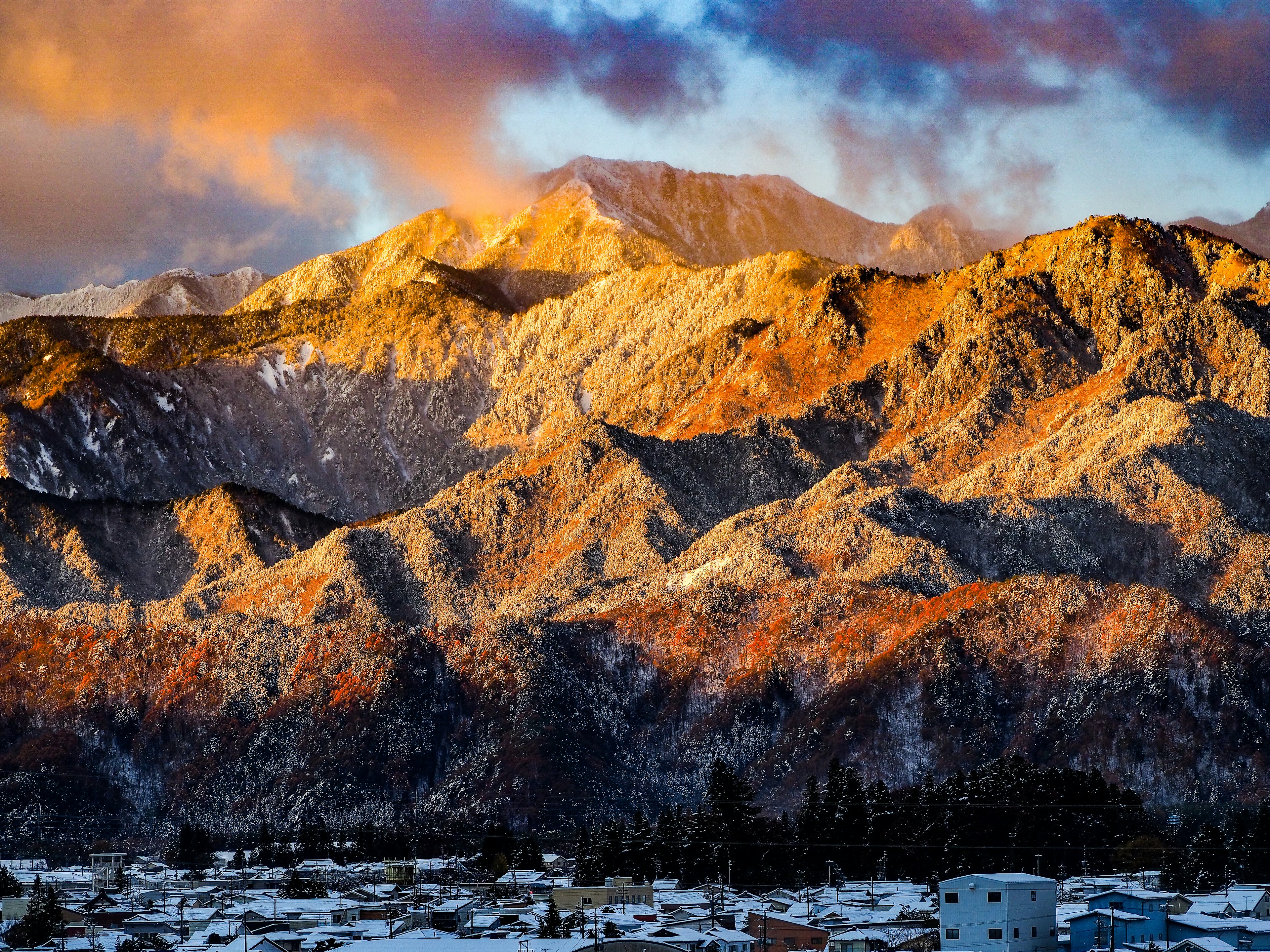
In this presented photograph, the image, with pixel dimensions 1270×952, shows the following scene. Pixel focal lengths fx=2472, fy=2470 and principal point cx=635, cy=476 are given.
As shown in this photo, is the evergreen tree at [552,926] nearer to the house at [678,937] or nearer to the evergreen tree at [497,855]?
the house at [678,937]

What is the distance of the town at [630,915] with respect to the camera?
114875mm

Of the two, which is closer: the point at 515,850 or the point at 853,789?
the point at 853,789

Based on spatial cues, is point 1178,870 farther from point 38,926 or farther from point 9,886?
point 9,886

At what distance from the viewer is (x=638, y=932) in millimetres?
121938

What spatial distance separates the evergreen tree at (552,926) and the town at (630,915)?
261 mm

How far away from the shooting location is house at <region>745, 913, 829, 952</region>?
12344cm

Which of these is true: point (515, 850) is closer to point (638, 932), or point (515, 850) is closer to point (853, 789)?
point (853, 789)

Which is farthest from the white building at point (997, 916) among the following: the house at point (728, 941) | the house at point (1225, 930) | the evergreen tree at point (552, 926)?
the evergreen tree at point (552, 926)

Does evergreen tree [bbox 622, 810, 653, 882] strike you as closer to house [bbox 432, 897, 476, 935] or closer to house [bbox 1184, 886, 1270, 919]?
house [bbox 432, 897, 476, 935]

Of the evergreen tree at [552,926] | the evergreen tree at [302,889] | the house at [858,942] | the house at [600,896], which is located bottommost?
the house at [858,942]

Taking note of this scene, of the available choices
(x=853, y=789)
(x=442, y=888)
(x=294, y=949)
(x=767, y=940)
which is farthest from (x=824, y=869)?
(x=294, y=949)

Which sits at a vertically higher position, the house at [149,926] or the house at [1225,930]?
the house at [149,926]

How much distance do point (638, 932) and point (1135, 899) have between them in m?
24.3

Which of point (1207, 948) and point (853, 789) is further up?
point (853, 789)
